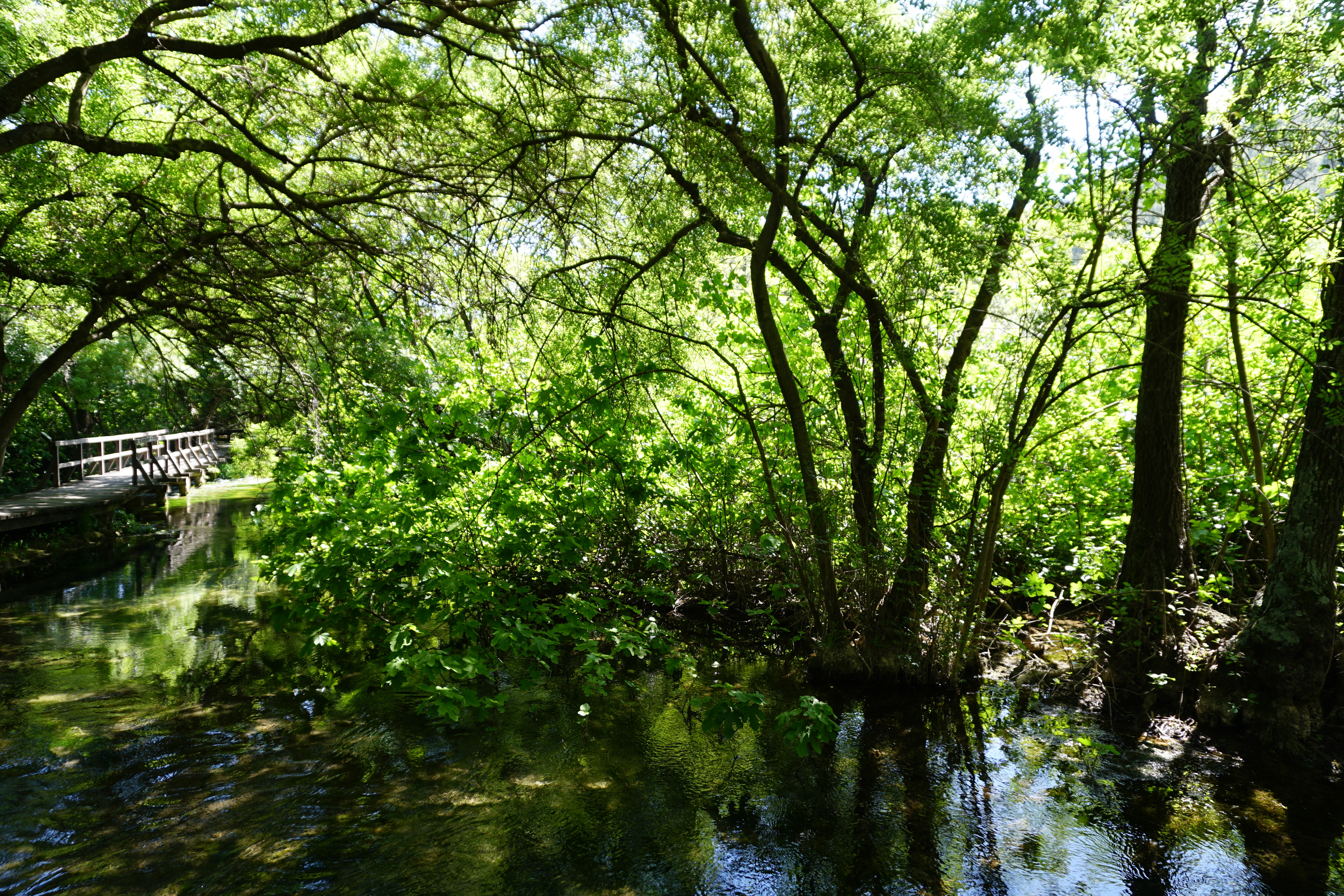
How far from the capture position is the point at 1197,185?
6043 millimetres

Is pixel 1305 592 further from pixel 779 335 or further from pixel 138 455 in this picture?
pixel 138 455

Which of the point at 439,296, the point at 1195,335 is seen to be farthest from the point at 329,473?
the point at 1195,335

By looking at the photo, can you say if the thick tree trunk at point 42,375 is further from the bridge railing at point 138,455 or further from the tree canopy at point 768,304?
the bridge railing at point 138,455

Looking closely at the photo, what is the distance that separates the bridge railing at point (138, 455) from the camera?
1722cm

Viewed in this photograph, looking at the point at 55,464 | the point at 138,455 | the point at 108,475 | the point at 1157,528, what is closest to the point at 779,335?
the point at 1157,528

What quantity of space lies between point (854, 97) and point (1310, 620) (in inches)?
200

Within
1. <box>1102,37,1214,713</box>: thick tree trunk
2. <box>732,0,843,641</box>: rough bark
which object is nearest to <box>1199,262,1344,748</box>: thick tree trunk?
<box>1102,37,1214,713</box>: thick tree trunk

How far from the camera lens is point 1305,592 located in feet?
17.8

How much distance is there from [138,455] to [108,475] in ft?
5.70

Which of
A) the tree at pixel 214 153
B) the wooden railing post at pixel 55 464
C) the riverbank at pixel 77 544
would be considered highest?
the tree at pixel 214 153

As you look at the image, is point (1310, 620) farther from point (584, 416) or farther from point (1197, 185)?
point (584, 416)

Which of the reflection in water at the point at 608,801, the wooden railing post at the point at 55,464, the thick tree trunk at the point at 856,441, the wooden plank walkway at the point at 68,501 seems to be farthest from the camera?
the wooden railing post at the point at 55,464

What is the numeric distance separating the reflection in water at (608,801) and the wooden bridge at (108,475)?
284 inches

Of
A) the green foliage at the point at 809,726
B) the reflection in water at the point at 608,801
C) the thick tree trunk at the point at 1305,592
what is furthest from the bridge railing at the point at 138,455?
the thick tree trunk at the point at 1305,592
